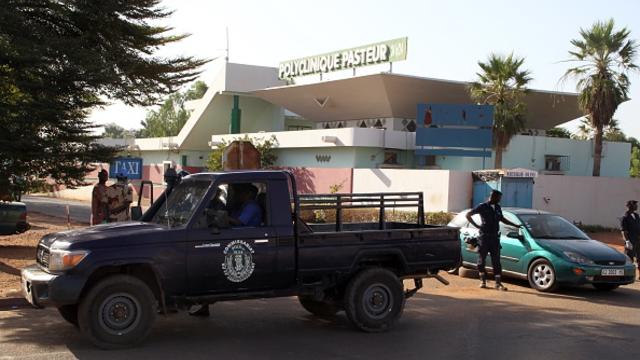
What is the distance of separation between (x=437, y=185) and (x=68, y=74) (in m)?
16.8

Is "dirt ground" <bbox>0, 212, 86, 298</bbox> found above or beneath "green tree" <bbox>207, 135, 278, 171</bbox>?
beneath

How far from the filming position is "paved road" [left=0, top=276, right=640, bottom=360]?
6.91 metres

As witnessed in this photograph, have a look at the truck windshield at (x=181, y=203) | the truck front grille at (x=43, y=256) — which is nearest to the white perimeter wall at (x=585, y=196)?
the truck windshield at (x=181, y=203)

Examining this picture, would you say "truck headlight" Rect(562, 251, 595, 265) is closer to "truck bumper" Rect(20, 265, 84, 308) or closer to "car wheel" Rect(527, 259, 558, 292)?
"car wheel" Rect(527, 259, 558, 292)

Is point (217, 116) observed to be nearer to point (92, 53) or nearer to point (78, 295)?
point (92, 53)

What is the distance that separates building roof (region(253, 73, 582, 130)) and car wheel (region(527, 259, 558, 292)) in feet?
80.0

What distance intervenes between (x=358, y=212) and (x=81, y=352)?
1398 cm

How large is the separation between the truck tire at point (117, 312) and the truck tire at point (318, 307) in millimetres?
2474

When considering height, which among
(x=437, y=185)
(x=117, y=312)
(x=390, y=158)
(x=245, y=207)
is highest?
(x=390, y=158)

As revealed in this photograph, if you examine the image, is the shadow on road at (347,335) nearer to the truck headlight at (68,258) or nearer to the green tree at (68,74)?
the truck headlight at (68,258)

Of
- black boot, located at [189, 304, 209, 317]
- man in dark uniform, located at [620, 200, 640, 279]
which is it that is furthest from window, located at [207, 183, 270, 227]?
man in dark uniform, located at [620, 200, 640, 279]

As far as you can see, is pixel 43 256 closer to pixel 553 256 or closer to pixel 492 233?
pixel 492 233

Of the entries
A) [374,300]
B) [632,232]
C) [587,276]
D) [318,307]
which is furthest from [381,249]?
[632,232]

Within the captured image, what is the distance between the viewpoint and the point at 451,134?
1210 inches
